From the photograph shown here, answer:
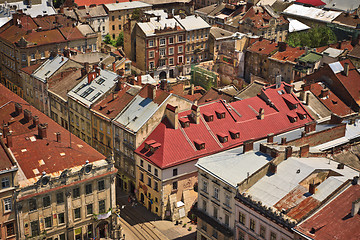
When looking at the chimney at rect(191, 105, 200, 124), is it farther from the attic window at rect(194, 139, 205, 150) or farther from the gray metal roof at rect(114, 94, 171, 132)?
the gray metal roof at rect(114, 94, 171, 132)

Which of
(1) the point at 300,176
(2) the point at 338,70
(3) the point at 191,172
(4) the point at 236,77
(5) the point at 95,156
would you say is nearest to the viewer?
(1) the point at 300,176

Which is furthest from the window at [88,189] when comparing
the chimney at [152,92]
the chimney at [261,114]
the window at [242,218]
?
the chimney at [261,114]

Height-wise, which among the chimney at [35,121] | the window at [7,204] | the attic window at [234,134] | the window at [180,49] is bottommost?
the window at [7,204]

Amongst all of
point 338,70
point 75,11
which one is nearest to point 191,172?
point 338,70

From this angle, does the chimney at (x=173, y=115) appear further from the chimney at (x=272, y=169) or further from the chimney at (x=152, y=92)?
the chimney at (x=272, y=169)

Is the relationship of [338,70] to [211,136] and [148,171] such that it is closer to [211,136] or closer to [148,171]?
[211,136]
